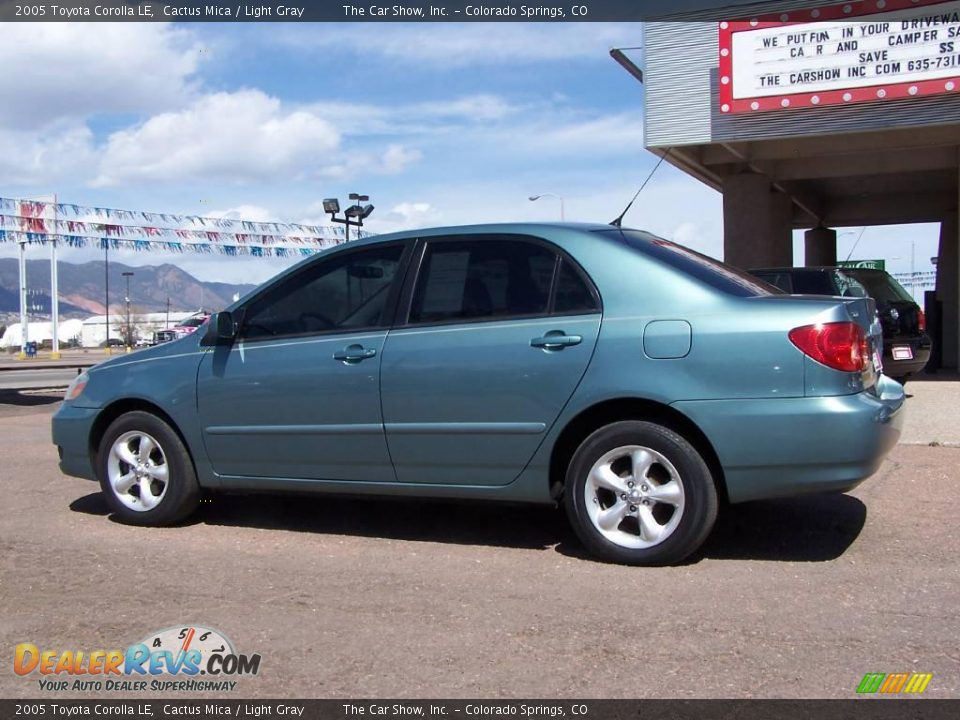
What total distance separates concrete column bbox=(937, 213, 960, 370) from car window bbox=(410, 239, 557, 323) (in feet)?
49.9

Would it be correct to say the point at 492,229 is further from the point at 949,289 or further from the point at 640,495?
the point at 949,289

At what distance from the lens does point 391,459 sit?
4.94 m

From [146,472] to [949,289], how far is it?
20062 mm

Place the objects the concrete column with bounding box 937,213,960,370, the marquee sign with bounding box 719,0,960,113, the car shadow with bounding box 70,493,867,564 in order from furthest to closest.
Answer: the concrete column with bounding box 937,213,960,370
the marquee sign with bounding box 719,0,960,113
the car shadow with bounding box 70,493,867,564

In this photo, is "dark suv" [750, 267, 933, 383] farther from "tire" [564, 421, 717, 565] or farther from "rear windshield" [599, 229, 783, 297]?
"tire" [564, 421, 717, 565]

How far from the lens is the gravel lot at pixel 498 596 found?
3.31 m

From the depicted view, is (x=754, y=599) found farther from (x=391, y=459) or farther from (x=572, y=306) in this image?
(x=391, y=459)

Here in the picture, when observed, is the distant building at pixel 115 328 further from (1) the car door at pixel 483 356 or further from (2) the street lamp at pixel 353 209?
(1) the car door at pixel 483 356

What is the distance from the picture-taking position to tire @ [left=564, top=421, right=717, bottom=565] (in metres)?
4.34

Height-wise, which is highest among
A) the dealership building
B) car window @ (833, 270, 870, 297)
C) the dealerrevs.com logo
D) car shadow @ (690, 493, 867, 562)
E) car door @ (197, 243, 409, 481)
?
the dealership building

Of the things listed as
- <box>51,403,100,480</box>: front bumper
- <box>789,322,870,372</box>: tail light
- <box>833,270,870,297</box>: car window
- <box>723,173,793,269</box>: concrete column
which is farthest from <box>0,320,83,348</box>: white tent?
<box>789,322,870,372</box>: tail light

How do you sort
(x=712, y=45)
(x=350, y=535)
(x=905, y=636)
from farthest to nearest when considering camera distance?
(x=712, y=45) < (x=350, y=535) < (x=905, y=636)

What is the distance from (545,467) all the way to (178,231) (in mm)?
42299
